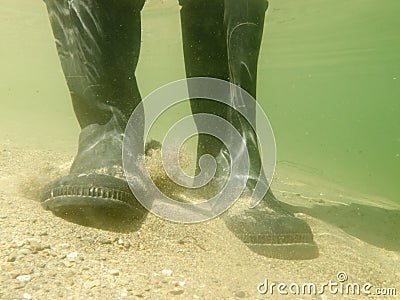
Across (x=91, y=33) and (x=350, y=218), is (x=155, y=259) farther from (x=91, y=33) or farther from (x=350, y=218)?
(x=350, y=218)

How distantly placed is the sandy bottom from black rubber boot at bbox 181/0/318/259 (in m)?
0.10

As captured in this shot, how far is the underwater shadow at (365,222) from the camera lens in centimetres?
348

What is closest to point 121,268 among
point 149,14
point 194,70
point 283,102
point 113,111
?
point 113,111

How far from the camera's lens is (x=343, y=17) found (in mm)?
17516

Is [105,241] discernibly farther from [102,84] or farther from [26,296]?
[102,84]

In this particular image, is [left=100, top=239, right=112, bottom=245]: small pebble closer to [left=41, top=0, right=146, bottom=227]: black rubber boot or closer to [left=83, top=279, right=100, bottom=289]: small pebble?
[left=41, top=0, right=146, bottom=227]: black rubber boot

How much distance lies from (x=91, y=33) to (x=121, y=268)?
159cm

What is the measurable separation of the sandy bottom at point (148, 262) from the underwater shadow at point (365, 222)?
1.64ft

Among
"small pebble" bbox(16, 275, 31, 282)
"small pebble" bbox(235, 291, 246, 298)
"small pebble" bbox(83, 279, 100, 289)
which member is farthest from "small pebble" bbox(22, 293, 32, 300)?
"small pebble" bbox(235, 291, 246, 298)

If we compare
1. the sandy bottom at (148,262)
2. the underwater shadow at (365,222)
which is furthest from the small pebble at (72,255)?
the underwater shadow at (365,222)

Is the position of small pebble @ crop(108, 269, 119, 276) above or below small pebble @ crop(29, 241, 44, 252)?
below

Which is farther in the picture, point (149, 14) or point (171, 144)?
point (149, 14)

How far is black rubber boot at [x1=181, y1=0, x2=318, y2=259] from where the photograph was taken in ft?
7.64

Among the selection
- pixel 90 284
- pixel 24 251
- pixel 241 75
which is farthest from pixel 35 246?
pixel 241 75
